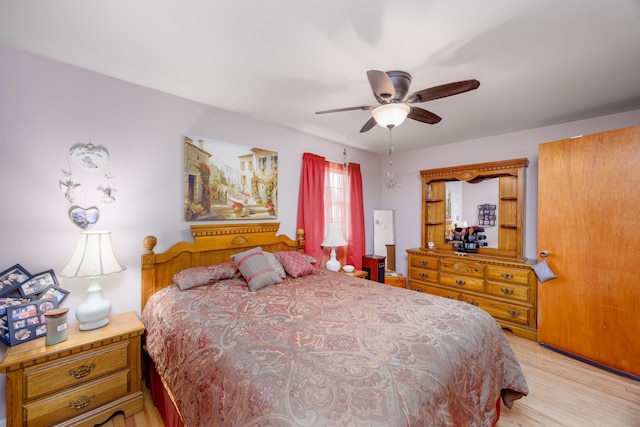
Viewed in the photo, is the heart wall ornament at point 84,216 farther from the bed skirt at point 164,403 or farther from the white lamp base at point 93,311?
the bed skirt at point 164,403

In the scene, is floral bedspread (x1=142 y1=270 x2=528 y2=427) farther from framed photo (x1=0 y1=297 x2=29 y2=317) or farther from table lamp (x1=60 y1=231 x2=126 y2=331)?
framed photo (x1=0 y1=297 x2=29 y2=317)

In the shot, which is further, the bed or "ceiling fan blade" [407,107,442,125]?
"ceiling fan blade" [407,107,442,125]

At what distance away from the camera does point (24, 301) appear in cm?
168

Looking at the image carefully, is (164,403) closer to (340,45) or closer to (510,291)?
(340,45)

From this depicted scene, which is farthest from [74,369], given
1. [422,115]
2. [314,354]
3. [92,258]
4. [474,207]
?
[474,207]

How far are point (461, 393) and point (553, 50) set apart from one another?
2.21 m

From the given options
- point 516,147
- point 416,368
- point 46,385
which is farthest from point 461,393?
point 516,147

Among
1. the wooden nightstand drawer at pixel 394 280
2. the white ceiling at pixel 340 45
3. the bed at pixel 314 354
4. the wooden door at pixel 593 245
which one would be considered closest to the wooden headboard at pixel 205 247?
the bed at pixel 314 354

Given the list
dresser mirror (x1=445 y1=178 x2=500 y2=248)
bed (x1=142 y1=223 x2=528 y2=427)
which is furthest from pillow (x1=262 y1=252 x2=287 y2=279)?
dresser mirror (x1=445 y1=178 x2=500 y2=248)

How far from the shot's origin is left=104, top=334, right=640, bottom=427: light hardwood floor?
1.75 m

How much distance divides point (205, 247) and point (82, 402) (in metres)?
1.31

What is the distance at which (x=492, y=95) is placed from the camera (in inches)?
91.9

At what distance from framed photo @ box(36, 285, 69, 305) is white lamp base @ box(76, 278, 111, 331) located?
7.9 inches

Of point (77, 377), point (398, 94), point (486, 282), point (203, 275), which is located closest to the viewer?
point (77, 377)
